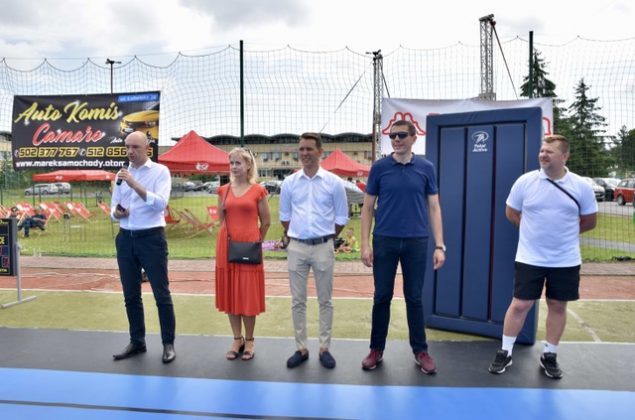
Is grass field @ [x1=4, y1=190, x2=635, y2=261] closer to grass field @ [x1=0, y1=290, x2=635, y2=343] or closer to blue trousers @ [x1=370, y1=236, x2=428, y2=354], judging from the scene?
grass field @ [x1=0, y1=290, x2=635, y2=343]

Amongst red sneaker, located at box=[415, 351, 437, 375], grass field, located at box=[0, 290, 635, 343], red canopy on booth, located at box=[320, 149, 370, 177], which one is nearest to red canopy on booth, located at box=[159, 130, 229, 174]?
grass field, located at box=[0, 290, 635, 343]

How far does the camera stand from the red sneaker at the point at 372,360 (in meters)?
3.43

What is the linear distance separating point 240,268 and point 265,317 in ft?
4.74

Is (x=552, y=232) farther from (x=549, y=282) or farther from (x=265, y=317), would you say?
(x=265, y=317)

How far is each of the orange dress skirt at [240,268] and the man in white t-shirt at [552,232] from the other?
6.14 ft

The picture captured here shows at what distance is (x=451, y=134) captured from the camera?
4172 millimetres

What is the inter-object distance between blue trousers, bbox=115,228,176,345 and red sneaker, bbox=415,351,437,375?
1.93 m

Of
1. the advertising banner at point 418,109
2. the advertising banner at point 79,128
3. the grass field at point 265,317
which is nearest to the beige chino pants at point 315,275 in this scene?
the grass field at point 265,317

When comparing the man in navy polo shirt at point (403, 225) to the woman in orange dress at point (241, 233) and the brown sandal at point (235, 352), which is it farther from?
the brown sandal at point (235, 352)

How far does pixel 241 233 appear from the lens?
354cm

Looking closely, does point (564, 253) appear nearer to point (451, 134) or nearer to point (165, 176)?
point (451, 134)

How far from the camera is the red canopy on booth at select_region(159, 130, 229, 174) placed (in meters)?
11.8

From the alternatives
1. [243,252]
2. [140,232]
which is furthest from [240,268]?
[140,232]

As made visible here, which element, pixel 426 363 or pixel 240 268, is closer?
pixel 426 363
